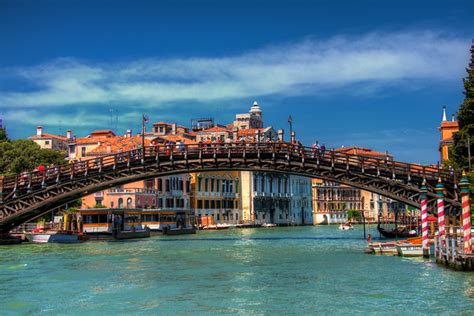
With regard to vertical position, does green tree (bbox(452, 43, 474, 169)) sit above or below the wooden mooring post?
above

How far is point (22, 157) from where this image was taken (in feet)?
211

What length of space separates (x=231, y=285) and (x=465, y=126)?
22290 mm

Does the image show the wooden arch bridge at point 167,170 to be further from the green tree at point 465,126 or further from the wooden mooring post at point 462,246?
the wooden mooring post at point 462,246

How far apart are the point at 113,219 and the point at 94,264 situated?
22.4 m

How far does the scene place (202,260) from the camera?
2775cm

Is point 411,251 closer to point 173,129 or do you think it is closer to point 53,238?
point 53,238

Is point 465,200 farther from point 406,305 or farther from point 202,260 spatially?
point 202,260

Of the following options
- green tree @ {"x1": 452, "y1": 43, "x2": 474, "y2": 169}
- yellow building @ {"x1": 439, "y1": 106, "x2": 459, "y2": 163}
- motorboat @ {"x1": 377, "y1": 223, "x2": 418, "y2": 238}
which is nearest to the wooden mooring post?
green tree @ {"x1": 452, "y1": 43, "x2": 474, "y2": 169}

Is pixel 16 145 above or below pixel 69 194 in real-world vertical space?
above

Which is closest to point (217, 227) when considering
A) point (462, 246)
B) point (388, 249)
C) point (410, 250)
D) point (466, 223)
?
point (388, 249)

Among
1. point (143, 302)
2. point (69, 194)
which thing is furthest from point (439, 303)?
point (69, 194)

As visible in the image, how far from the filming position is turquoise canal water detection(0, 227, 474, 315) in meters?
16.0

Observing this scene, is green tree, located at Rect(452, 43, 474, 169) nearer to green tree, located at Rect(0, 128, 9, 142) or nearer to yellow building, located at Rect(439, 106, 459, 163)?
yellow building, located at Rect(439, 106, 459, 163)

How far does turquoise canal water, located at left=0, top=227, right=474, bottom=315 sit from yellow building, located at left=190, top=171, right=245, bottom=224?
4423 centimetres
